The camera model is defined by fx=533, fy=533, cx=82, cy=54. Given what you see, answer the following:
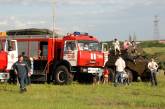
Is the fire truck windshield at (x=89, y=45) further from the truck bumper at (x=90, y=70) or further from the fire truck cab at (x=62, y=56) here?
the truck bumper at (x=90, y=70)

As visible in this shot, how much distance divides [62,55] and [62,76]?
4.06 feet

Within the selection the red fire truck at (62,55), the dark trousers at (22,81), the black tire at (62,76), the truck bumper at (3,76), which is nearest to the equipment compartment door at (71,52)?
the red fire truck at (62,55)

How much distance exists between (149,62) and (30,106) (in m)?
14.8

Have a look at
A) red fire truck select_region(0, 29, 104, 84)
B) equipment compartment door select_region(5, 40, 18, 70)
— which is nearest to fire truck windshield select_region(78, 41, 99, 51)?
red fire truck select_region(0, 29, 104, 84)

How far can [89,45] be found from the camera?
2941cm

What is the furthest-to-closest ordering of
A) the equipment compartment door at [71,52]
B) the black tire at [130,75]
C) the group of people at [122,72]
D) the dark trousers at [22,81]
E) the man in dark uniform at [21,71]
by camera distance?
the black tire at [130,75], the equipment compartment door at [71,52], the group of people at [122,72], the man in dark uniform at [21,71], the dark trousers at [22,81]

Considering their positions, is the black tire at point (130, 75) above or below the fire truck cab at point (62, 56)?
below

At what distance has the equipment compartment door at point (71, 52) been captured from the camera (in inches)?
1139

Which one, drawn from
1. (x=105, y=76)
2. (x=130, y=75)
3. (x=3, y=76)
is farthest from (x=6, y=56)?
(x=130, y=75)

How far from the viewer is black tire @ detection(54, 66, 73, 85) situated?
2857 centimetres

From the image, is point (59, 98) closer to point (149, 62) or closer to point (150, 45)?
point (149, 62)

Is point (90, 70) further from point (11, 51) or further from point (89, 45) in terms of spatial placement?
point (11, 51)

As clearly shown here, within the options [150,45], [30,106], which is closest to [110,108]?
[30,106]

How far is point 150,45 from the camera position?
3580 inches
